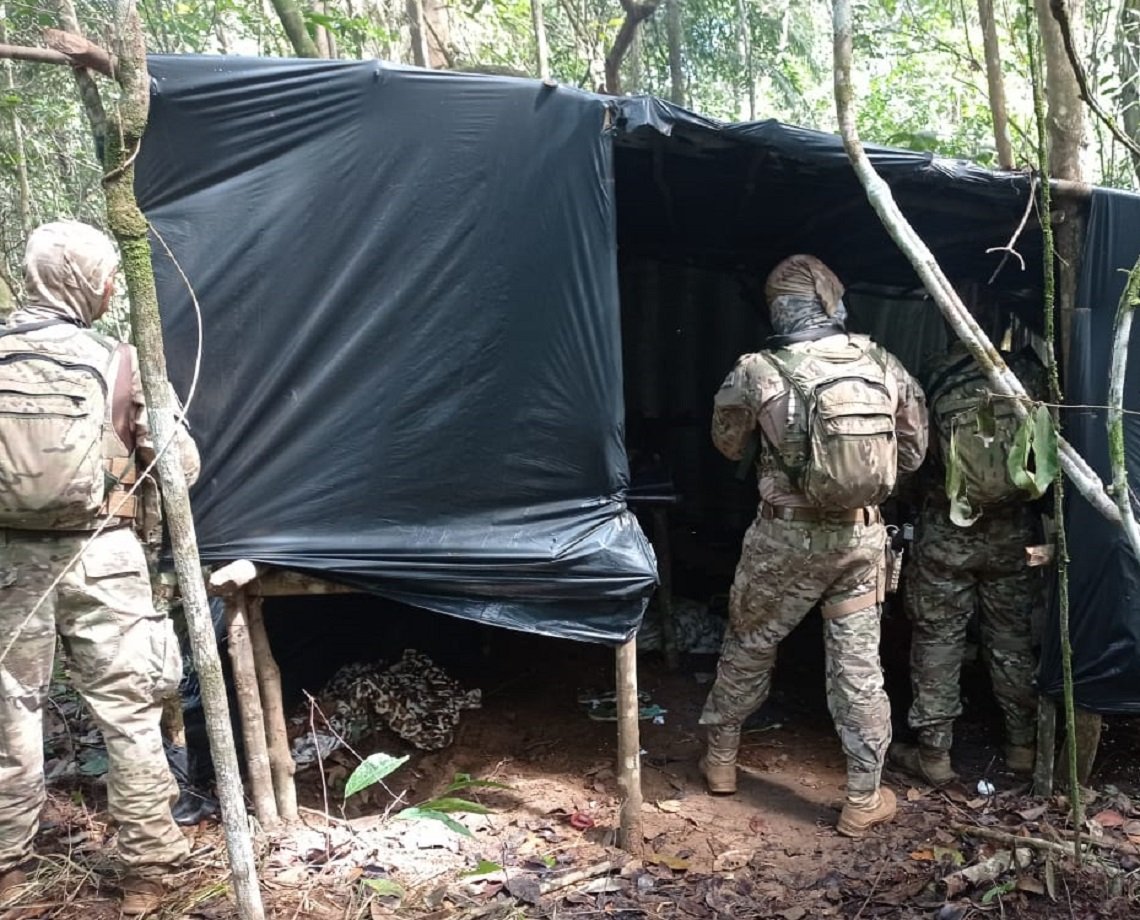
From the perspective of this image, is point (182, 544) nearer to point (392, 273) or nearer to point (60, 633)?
point (60, 633)

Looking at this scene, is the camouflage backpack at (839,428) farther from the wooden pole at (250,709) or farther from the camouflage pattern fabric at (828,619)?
the wooden pole at (250,709)

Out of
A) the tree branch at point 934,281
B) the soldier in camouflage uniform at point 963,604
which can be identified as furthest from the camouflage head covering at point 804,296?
the tree branch at point 934,281

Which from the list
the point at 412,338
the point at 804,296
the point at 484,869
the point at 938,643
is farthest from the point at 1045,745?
the point at 412,338

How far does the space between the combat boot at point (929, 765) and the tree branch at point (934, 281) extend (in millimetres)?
1743

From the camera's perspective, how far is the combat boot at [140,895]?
2561 millimetres

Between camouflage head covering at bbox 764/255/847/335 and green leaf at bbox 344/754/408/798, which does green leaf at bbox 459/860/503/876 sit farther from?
→ camouflage head covering at bbox 764/255/847/335

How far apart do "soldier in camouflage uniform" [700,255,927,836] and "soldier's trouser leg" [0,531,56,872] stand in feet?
8.07

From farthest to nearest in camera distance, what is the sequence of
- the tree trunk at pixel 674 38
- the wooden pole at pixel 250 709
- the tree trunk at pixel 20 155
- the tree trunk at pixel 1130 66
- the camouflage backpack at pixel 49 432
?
the tree trunk at pixel 674 38, the tree trunk at pixel 20 155, the tree trunk at pixel 1130 66, the wooden pole at pixel 250 709, the camouflage backpack at pixel 49 432

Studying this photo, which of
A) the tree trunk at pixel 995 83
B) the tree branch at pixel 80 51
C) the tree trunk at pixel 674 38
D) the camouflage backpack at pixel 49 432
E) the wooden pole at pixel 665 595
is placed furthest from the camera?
the tree trunk at pixel 674 38

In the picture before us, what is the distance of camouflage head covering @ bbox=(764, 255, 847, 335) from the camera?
338cm

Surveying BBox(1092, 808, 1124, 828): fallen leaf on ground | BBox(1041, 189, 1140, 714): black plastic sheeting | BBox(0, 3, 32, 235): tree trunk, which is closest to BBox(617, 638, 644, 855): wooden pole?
BBox(1041, 189, 1140, 714): black plastic sheeting

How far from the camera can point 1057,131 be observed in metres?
3.26

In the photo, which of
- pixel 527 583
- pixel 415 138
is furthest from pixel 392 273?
pixel 527 583

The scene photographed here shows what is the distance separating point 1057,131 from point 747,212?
56.9 inches
